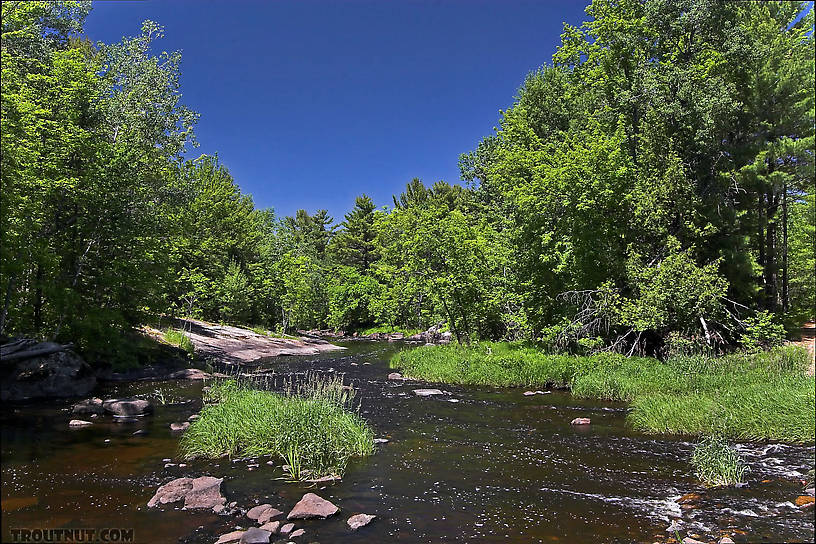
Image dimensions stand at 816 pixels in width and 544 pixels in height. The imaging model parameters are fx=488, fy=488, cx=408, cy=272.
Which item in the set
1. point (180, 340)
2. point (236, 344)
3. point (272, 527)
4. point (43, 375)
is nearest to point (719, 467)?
point (272, 527)

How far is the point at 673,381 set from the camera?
19.0 m

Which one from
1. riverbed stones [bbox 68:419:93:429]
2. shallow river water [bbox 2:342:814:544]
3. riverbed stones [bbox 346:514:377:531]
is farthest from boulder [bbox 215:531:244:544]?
riverbed stones [bbox 68:419:93:429]

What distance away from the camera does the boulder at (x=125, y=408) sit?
54.4ft

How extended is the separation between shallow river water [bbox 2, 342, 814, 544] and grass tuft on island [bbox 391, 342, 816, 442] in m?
0.92

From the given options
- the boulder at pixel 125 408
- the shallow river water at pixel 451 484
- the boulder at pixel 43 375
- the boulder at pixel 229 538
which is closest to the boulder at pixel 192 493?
the shallow river water at pixel 451 484

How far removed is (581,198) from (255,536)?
22.9 m

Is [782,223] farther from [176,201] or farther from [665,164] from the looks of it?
[176,201]

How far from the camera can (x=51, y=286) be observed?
848 inches

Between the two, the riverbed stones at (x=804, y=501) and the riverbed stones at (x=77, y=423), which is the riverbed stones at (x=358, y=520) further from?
the riverbed stones at (x=77, y=423)

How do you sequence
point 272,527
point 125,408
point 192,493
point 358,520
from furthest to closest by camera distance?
point 125,408 → point 192,493 → point 358,520 → point 272,527

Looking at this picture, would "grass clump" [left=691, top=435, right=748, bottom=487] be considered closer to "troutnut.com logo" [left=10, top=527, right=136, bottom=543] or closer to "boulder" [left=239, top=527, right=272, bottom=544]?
"boulder" [left=239, top=527, right=272, bottom=544]

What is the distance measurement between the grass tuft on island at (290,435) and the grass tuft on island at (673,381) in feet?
29.9

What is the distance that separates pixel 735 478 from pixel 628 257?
18394 millimetres

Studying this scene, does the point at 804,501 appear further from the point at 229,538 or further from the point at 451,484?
the point at 229,538
